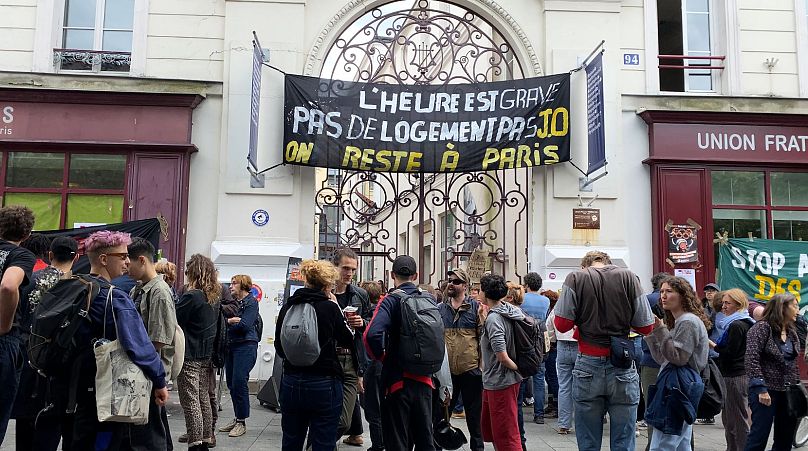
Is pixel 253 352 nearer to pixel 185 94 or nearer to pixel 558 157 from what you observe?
pixel 185 94

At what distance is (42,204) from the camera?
35.3 ft

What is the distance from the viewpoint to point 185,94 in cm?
1074

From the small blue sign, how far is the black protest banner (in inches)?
44.8

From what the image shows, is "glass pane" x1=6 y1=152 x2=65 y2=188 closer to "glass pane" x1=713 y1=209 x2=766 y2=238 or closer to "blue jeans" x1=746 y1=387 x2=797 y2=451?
"blue jeans" x1=746 y1=387 x2=797 y2=451

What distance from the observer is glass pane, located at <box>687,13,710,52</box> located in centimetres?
1203

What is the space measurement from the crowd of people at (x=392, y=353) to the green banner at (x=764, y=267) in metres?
3.60

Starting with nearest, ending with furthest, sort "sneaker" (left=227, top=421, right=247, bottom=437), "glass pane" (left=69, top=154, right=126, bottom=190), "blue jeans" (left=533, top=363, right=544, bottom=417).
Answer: "sneaker" (left=227, top=421, right=247, bottom=437), "blue jeans" (left=533, top=363, right=544, bottom=417), "glass pane" (left=69, top=154, right=126, bottom=190)

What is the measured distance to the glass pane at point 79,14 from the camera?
11375mm

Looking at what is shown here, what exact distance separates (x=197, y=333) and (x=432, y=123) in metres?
5.58

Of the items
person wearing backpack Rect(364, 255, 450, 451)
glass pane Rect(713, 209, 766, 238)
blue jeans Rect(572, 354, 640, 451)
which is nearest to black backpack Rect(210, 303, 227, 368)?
person wearing backpack Rect(364, 255, 450, 451)

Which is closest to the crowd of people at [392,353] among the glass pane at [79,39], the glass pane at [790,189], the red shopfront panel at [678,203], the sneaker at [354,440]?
the sneaker at [354,440]

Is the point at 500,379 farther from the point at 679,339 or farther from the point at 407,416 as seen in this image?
the point at 679,339

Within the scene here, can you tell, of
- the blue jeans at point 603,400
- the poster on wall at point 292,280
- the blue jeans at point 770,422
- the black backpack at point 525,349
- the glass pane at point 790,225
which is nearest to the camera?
the blue jeans at point 603,400

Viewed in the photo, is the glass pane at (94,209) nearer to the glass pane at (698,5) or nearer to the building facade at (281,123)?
the building facade at (281,123)
